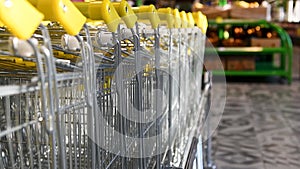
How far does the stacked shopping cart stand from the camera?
30.5 inches

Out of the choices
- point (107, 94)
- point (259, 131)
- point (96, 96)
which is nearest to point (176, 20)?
point (107, 94)

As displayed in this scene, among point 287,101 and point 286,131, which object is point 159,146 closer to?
point 286,131

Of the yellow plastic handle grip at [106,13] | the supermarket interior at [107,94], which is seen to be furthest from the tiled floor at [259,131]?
the yellow plastic handle grip at [106,13]

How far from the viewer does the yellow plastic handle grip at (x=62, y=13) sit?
0.82 meters

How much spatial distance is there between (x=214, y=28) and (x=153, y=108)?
7208 mm

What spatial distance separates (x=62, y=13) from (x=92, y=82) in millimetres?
209

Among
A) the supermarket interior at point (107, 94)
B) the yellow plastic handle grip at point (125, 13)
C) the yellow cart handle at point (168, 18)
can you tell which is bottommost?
the supermarket interior at point (107, 94)

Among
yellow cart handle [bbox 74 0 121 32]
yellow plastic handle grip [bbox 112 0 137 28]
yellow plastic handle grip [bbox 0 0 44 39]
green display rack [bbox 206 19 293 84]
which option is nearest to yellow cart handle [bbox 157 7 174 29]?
yellow plastic handle grip [bbox 112 0 137 28]

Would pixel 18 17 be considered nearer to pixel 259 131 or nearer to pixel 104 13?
pixel 104 13

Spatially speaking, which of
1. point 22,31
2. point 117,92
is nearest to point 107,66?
point 117,92

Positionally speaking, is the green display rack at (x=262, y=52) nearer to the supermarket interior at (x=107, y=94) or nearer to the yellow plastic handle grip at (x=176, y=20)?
the supermarket interior at (x=107, y=94)

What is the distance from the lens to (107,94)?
1317 mm

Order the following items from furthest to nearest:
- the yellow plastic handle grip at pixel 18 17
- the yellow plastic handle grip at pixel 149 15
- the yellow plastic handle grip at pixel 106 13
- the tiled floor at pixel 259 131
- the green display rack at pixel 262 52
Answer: the green display rack at pixel 262 52, the tiled floor at pixel 259 131, the yellow plastic handle grip at pixel 149 15, the yellow plastic handle grip at pixel 106 13, the yellow plastic handle grip at pixel 18 17

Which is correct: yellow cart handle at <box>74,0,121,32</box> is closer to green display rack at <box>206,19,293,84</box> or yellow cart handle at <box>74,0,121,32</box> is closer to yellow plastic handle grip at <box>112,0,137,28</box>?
yellow plastic handle grip at <box>112,0,137,28</box>
